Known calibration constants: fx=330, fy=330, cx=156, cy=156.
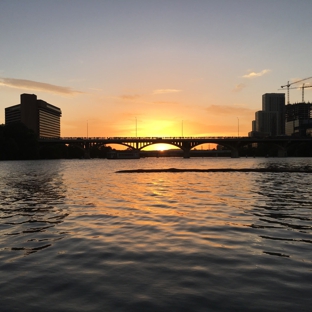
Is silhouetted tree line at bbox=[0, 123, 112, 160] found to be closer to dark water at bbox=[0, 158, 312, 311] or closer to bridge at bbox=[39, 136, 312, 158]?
bridge at bbox=[39, 136, 312, 158]

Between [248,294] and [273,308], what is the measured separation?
0.66 m

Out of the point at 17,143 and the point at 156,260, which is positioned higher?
the point at 17,143

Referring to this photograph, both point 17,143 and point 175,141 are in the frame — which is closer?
point 17,143

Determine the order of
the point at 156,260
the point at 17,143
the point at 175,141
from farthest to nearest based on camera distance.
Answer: the point at 175,141 → the point at 17,143 → the point at 156,260

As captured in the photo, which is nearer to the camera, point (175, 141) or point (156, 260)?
point (156, 260)

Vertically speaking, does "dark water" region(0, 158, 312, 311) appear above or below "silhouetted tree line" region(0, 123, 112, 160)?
below

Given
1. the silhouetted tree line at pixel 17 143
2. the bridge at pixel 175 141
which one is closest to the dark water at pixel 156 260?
the silhouetted tree line at pixel 17 143

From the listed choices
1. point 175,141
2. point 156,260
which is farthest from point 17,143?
point 156,260

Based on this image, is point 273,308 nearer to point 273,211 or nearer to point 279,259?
point 279,259

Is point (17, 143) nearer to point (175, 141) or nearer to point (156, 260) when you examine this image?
point (175, 141)

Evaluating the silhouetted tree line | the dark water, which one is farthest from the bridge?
the dark water

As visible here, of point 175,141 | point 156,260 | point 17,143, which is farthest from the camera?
point 175,141

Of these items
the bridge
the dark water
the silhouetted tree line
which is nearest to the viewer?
the dark water

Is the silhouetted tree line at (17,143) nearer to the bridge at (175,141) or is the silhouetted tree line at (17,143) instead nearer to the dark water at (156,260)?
the bridge at (175,141)
